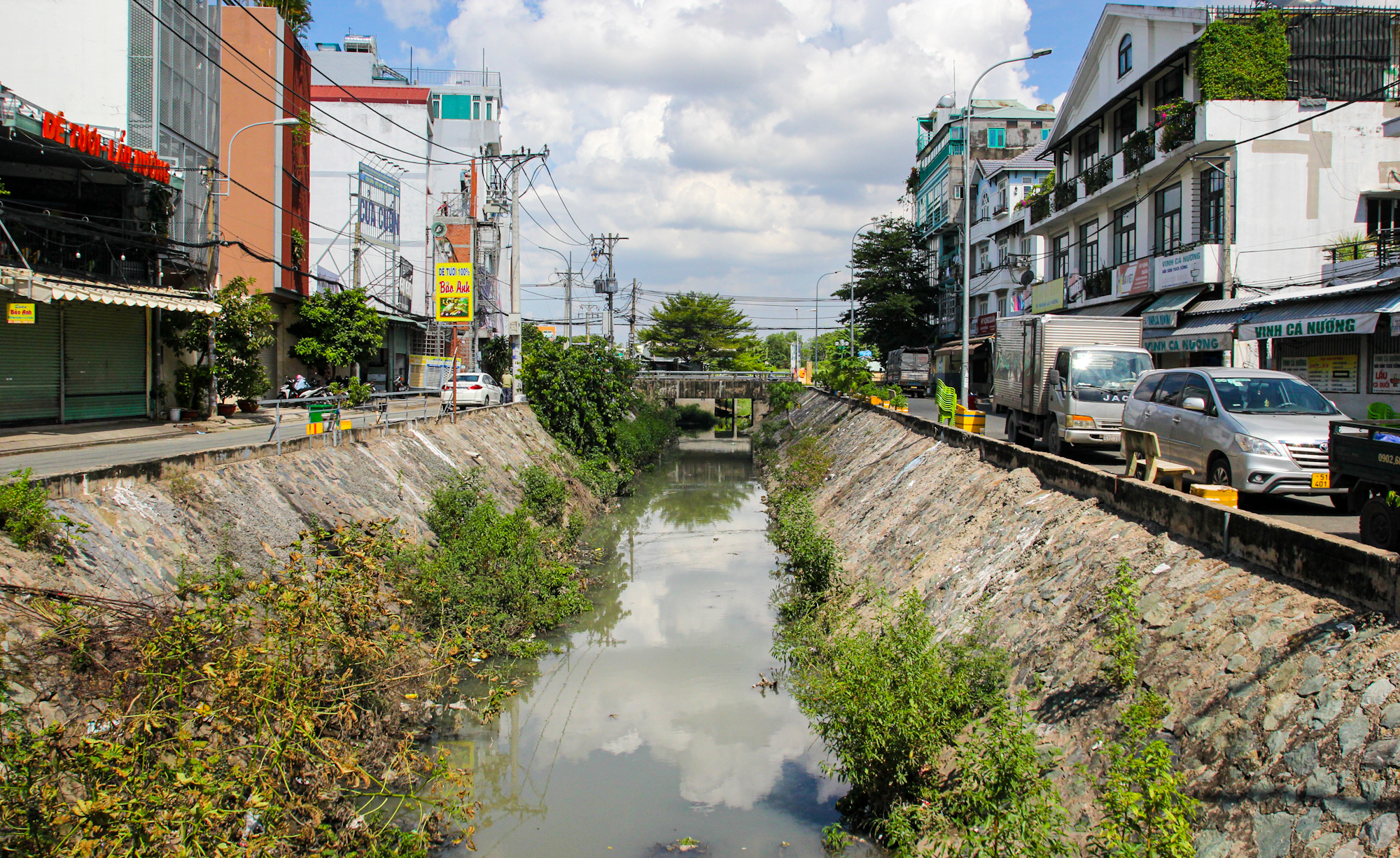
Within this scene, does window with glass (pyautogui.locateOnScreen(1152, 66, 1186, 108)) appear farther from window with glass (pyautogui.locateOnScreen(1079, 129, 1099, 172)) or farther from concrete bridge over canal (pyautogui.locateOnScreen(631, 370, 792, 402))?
concrete bridge over canal (pyautogui.locateOnScreen(631, 370, 792, 402))

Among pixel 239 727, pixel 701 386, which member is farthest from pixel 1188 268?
pixel 701 386

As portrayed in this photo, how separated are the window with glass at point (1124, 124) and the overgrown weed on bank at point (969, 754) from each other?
89.4ft

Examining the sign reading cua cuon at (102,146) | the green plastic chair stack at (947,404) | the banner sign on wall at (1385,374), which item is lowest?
the green plastic chair stack at (947,404)

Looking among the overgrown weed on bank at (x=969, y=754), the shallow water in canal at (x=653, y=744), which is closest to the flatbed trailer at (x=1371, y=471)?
the overgrown weed on bank at (x=969, y=754)

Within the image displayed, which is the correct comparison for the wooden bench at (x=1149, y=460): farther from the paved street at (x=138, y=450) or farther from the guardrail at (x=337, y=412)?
the paved street at (x=138, y=450)

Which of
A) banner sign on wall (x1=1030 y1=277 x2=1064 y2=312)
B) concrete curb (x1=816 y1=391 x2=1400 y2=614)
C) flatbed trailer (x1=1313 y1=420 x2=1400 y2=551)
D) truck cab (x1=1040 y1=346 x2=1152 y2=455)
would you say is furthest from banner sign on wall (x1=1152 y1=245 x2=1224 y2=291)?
flatbed trailer (x1=1313 y1=420 x2=1400 y2=551)

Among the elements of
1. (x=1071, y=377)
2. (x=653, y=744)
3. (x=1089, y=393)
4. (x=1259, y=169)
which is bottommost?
(x=653, y=744)

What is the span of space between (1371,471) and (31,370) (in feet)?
76.9

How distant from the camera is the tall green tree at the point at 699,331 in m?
72.9

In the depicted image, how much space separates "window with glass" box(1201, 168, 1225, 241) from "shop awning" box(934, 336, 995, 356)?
1505cm

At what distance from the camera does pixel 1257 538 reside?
739 cm

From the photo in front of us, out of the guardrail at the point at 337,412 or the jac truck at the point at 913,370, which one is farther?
the jac truck at the point at 913,370

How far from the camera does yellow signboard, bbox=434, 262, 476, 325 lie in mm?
25156

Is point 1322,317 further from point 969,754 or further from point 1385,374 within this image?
point 969,754
